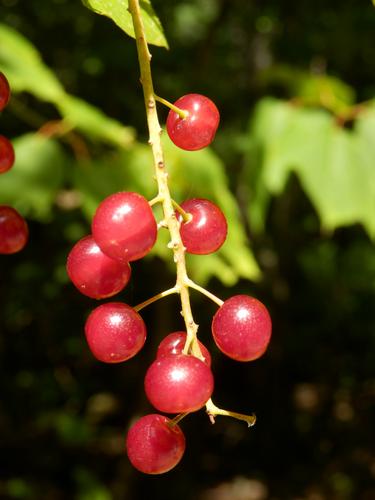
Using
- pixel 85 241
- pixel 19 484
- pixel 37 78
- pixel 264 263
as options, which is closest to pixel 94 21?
pixel 37 78

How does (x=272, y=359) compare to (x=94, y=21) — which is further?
(x=272, y=359)

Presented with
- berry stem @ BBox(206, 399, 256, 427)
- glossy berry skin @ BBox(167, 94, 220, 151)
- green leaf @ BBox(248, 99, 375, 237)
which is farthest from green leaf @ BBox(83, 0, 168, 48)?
green leaf @ BBox(248, 99, 375, 237)

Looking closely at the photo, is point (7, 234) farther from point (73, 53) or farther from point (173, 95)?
point (73, 53)

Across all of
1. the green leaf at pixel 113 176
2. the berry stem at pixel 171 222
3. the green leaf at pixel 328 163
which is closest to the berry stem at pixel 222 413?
the berry stem at pixel 171 222

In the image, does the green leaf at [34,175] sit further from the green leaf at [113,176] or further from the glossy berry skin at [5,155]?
the glossy berry skin at [5,155]

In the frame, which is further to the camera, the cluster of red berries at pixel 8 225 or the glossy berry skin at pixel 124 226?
the cluster of red berries at pixel 8 225

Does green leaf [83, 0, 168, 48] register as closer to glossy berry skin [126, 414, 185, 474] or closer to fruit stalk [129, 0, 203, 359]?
fruit stalk [129, 0, 203, 359]

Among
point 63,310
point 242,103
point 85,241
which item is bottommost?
point 63,310
